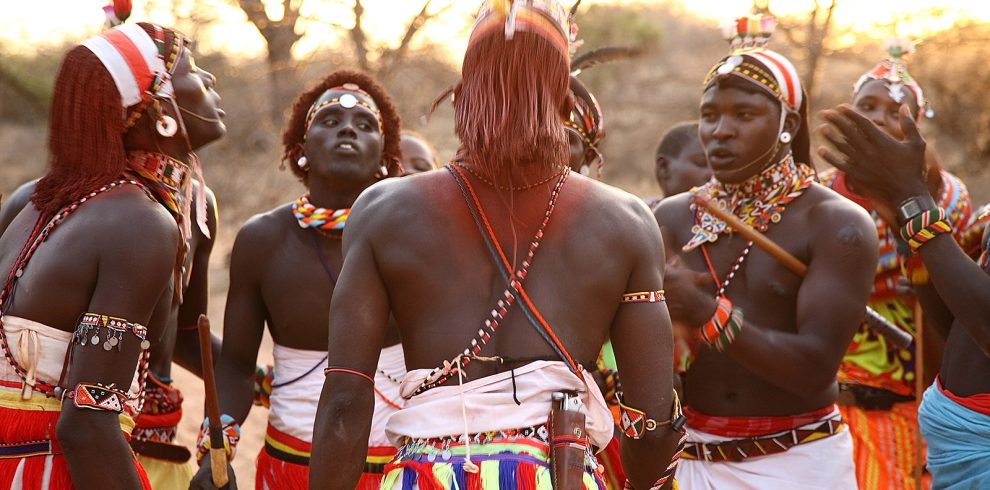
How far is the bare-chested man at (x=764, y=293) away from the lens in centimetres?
405

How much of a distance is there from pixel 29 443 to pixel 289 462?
4.49ft

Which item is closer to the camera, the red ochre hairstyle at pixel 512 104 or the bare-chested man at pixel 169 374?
the red ochre hairstyle at pixel 512 104

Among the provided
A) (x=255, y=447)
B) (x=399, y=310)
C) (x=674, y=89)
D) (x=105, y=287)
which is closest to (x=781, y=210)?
(x=399, y=310)

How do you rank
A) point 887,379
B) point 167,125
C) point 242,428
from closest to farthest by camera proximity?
point 167,125
point 887,379
point 242,428

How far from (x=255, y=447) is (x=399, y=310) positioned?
265 inches

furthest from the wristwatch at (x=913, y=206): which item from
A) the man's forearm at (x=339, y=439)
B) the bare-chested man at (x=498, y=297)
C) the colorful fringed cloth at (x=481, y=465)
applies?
the man's forearm at (x=339, y=439)

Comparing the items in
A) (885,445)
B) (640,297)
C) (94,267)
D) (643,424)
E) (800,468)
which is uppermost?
(94,267)

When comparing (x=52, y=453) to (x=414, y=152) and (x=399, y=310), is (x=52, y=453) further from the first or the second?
(x=414, y=152)

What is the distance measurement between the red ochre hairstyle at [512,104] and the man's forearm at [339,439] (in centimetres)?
71

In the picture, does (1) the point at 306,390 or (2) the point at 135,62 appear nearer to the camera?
(2) the point at 135,62

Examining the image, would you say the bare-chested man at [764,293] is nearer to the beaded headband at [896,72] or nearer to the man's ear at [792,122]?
the man's ear at [792,122]

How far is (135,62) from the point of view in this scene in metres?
3.57

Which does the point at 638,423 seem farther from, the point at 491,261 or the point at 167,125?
the point at 167,125

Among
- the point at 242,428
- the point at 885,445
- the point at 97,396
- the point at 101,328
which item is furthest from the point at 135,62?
the point at 242,428
